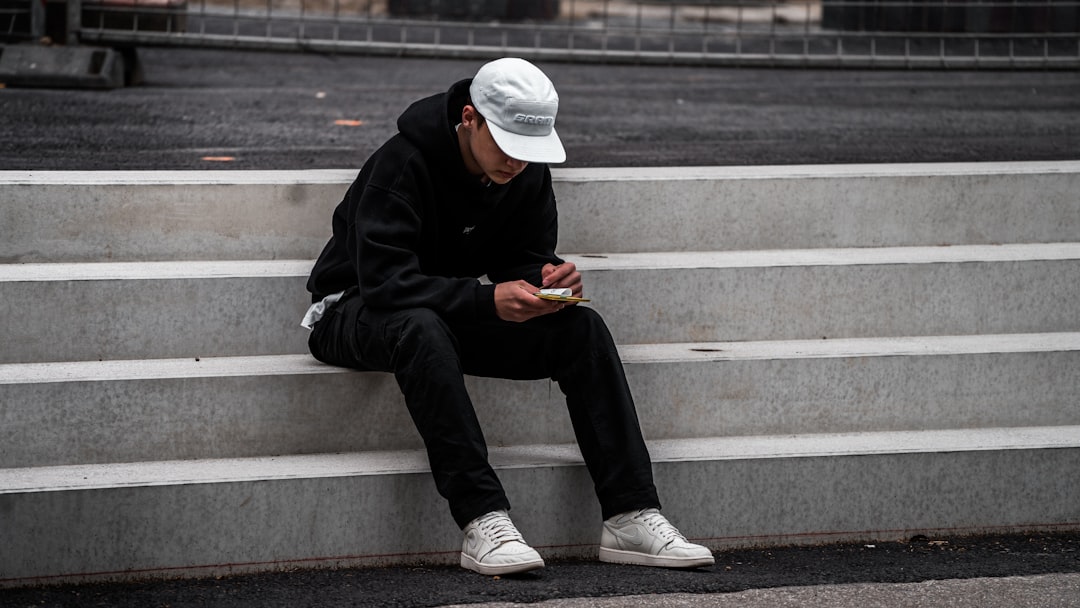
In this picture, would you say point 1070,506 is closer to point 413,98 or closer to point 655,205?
point 655,205

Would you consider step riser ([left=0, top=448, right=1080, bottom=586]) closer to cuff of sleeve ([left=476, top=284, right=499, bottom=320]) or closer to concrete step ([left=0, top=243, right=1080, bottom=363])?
cuff of sleeve ([left=476, top=284, right=499, bottom=320])

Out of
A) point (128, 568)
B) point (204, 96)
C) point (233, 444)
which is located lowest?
point (128, 568)

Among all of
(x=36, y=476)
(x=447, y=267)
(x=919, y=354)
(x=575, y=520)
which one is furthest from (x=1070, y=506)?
(x=36, y=476)

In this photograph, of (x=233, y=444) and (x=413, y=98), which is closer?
(x=233, y=444)

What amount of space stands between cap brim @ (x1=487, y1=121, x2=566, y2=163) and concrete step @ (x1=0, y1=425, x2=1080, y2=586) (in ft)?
2.65

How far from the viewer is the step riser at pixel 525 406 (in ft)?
12.1

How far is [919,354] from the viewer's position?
4164 millimetres

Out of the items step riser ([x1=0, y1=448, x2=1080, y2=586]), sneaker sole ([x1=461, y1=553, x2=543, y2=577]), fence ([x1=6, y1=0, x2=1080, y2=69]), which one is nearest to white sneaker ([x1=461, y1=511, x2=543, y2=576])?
sneaker sole ([x1=461, y1=553, x2=543, y2=577])

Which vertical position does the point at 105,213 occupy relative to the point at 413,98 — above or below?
below

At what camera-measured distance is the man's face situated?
12.0 ft

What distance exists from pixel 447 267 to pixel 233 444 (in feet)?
2.45

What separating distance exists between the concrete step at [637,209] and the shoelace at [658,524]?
1.16 meters

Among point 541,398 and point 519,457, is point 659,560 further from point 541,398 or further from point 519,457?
point 541,398

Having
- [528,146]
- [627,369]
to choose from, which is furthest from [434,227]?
[627,369]
